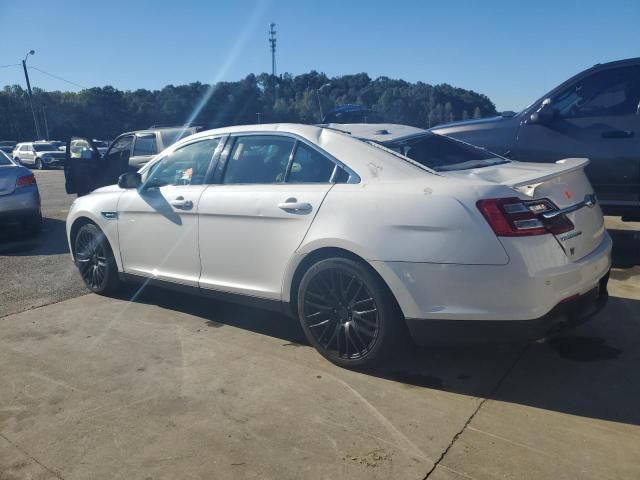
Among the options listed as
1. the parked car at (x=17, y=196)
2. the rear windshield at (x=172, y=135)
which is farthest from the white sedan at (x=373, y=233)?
the rear windshield at (x=172, y=135)

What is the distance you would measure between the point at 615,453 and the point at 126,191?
13.4 ft

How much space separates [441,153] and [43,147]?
1297 inches

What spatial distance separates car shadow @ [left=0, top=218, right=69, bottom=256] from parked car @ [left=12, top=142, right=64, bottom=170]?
22046 mm

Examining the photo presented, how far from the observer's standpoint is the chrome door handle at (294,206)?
140 inches

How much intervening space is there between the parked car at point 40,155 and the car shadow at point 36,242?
868 inches

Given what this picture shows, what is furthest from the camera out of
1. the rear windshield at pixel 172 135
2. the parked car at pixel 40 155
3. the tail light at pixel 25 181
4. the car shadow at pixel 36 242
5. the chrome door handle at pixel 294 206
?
the parked car at pixel 40 155

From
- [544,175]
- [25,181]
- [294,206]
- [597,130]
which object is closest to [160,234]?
[294,206]

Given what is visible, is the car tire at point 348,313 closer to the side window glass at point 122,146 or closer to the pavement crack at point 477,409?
the pavement crack at point 477,409

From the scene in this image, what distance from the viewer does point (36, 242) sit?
8281mm

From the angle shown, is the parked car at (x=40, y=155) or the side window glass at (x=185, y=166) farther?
the parked car at (x=40, y=155)

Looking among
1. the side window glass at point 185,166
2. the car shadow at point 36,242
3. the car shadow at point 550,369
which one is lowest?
the car shadow at point 36,242

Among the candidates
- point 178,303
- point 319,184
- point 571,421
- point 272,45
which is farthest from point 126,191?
point 272,45

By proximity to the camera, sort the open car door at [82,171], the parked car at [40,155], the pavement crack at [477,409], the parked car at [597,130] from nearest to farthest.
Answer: the pavement crack at [477,409] < the parked car at [597,130] < the open car door at [82,171] < the parked car at [40,155]

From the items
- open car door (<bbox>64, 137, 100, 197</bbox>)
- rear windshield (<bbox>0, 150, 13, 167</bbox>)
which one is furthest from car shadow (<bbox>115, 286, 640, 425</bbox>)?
open car door (<bbox>64, 137, 100, 197</bbox>)
